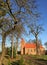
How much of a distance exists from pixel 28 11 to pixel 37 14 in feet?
3.69

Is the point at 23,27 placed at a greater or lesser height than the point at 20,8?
lesser

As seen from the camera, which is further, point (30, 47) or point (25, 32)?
point (30, 47)

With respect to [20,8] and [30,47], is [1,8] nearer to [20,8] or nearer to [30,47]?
[20,8]

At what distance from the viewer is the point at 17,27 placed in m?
26.1

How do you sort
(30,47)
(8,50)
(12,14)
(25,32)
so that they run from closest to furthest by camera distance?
(12,14)
(25,32)
(8,50)
(30,47)

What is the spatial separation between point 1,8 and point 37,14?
4358 millimetres

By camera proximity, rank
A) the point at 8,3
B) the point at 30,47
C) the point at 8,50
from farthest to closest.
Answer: the point at 30,47 < the point at 8,50 < the point at 8,3

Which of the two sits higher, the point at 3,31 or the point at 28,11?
the point at 28,11

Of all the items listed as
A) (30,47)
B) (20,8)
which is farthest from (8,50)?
(30,47)

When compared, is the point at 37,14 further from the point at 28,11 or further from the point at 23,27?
the point at 23,27

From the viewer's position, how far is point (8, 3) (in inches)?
930

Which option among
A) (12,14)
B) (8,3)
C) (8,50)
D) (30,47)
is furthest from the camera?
(30,47)

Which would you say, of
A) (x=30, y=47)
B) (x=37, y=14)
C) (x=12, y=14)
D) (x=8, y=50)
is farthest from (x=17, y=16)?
(x=30, y=47)

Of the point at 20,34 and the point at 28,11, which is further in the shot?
the point at 20,34
